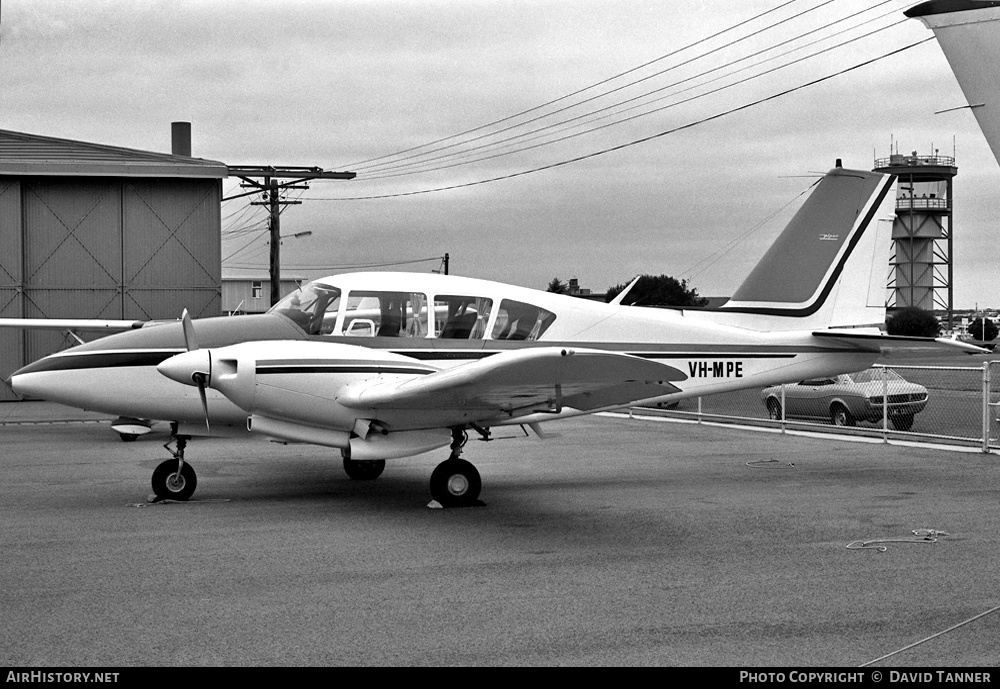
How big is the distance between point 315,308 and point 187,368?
1768 millimetres

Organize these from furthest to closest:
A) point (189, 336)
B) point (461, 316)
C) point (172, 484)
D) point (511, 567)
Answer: point (461, 316) → point (172, 484) → point (189, 336) → point (511, 567)

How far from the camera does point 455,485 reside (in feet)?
33.8

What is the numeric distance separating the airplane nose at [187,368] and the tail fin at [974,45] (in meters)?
7.41

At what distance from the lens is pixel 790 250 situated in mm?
13336

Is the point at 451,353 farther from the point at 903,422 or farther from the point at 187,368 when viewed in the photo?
the point at 903,422

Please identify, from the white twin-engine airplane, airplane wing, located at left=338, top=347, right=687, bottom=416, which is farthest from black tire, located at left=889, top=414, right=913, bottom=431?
airplane wing, located at left=338, top=347, right=687, bottom=416

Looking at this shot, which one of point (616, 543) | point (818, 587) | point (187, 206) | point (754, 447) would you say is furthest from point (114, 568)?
point (187, 206)

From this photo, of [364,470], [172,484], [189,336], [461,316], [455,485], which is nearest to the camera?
[455,485]

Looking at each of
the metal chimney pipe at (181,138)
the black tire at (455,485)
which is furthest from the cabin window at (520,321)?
the metal chimney pipe at (181,138)

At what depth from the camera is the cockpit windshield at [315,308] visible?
10.9 m

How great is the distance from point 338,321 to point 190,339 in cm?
152

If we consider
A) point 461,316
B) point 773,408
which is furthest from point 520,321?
point 773,408

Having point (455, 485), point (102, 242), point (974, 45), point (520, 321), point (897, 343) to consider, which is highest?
point (102, 242)

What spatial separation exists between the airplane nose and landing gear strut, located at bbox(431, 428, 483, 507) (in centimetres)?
247
